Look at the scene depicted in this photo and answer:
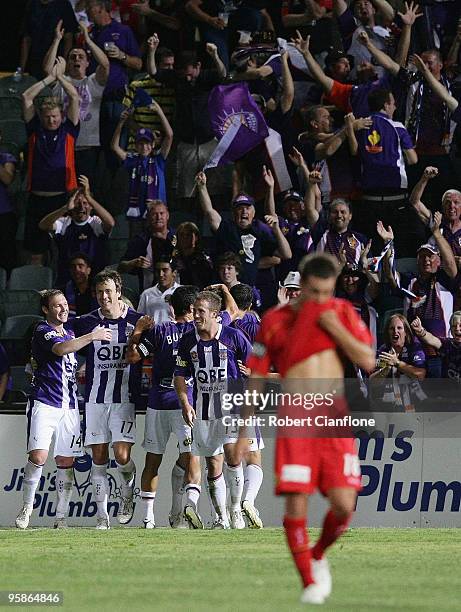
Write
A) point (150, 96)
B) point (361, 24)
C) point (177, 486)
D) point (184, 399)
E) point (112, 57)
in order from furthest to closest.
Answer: point (112, 57), point (150, 96), point (361, 24), point (177, 486), point (184, 399)

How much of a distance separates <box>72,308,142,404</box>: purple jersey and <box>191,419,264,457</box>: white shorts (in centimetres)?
95

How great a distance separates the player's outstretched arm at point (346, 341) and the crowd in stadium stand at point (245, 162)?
714cm

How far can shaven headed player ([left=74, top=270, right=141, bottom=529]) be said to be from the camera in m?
13.8

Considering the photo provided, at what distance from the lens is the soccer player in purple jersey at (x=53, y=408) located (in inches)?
541

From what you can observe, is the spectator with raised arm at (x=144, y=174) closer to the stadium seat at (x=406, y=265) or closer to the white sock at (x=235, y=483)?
the stadium seat at (x=406, y=265)

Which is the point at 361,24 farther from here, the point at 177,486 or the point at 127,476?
the point at 127,476

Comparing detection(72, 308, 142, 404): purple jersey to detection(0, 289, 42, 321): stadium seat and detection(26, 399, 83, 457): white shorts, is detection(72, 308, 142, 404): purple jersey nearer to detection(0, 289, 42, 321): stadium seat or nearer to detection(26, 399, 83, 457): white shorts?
detection(26, 399, 83, 457): white shorts

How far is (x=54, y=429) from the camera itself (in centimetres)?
1384

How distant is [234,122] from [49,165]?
2.59 m

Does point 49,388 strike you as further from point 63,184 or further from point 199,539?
point 63,184

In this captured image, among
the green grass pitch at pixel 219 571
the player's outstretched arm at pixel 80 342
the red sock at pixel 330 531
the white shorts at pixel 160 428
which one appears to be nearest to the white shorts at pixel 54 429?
the player's outstretched arm at pixel 80 342

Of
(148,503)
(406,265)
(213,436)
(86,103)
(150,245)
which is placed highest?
(86,103)

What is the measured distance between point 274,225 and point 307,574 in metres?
9.32

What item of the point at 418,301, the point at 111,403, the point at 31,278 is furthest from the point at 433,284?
the point at 31,278
